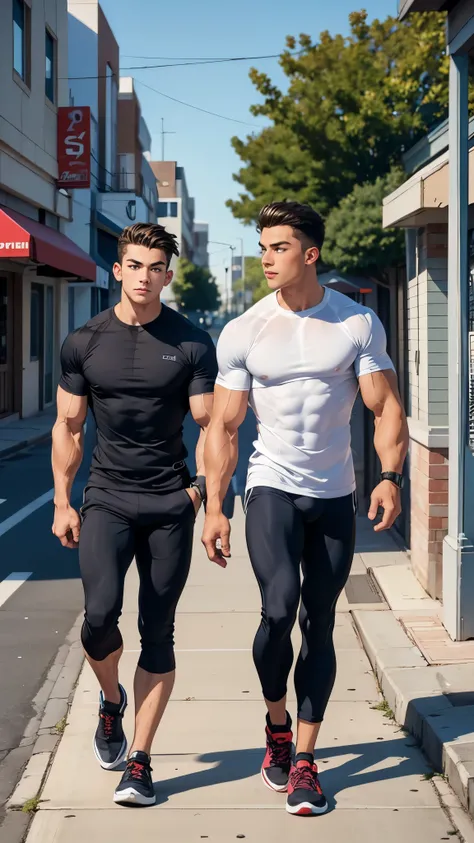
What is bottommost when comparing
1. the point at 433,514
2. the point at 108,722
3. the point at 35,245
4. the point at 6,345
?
the point at 108,722

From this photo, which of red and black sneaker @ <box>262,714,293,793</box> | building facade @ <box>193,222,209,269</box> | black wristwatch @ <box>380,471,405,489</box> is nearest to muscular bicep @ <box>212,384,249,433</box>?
black wristwatch @ <box>380,471,405,489</box>

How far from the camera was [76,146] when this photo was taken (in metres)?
27.4

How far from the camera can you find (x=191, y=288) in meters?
105

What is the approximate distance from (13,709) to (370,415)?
250 inches

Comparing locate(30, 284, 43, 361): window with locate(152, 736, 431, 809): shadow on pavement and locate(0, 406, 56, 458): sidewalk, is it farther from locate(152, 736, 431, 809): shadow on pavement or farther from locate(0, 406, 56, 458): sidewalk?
locate(152, 736, 431, 809): shadow on pavement

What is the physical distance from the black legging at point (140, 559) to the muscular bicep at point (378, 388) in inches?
30.6

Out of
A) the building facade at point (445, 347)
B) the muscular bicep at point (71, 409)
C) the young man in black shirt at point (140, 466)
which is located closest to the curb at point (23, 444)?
the building facade at point (445, 347)

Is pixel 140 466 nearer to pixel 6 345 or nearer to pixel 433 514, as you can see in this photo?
pixel 433 514

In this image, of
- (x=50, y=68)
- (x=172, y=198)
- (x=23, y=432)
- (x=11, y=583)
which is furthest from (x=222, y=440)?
(x=172, y=198)

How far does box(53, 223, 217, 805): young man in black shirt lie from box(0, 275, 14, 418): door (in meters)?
19.1

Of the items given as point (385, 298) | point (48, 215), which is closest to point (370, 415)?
point (385, 298)

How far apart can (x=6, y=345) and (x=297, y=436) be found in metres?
20.5

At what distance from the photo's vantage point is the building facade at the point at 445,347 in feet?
20.2

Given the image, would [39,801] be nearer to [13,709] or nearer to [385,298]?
[13,709]
